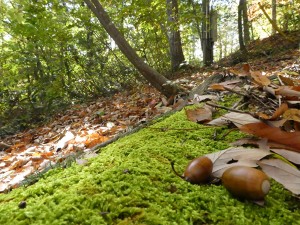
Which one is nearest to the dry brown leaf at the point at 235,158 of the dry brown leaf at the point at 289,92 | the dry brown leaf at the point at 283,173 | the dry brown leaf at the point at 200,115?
the dry brown leaf at the point at 283,173

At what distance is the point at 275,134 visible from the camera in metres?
1.14

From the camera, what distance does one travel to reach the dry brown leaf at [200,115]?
5.40 ft

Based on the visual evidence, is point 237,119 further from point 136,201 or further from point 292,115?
point 136,201

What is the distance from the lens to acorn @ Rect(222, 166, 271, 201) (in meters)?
0.76

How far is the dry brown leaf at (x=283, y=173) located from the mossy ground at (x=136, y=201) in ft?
0.09

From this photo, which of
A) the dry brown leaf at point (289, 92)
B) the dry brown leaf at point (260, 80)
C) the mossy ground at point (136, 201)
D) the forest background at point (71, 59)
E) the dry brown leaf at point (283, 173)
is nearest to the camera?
the mossy ground at point (136, 201)

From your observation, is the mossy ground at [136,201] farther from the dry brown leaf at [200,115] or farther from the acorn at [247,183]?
the dry brown leaf at [200,115]

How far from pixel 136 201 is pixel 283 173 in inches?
19.8

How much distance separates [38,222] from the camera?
67 centimetres

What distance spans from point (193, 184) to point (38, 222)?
472mm

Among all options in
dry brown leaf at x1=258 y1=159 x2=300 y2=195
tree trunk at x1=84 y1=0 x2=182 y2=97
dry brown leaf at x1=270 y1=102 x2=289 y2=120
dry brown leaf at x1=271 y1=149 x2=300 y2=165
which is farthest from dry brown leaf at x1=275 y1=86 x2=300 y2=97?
tree trunk at x1=84 y1=0 x2=182 y2=97

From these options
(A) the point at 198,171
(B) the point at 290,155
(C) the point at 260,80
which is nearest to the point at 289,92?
(C) the point at 260,80

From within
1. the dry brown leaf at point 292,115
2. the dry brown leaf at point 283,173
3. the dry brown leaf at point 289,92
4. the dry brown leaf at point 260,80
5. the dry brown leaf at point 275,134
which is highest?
the dry brown leaf at point 260,80

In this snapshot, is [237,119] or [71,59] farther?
[71,59]
